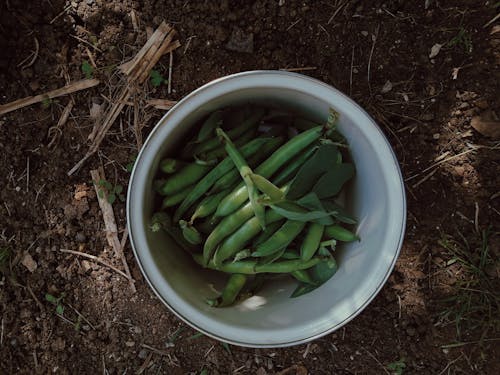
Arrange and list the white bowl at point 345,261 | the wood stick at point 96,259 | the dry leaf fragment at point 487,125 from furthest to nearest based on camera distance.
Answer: the wood stick at point 96,259
the dry leaf fragment at point 487,125
the white bowl at point 345,261

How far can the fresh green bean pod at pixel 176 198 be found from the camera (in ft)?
4.99

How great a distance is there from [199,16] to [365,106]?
2.03 feet

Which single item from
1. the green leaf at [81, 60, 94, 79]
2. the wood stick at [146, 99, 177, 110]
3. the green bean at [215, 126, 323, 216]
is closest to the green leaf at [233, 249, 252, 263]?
the green bean at [215, 126, 323, 216]

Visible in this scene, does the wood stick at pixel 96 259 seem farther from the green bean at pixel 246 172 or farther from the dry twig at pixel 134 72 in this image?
the green bean at pixel 246 172

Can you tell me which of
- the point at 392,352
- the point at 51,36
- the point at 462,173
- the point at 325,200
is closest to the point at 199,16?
→ the point at 51,36

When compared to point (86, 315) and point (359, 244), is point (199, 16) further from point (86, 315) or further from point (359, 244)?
point (86, 315)

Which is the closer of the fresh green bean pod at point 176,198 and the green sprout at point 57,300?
the fresh green bean pod at point 176,198

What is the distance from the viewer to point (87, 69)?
1729 millimetres

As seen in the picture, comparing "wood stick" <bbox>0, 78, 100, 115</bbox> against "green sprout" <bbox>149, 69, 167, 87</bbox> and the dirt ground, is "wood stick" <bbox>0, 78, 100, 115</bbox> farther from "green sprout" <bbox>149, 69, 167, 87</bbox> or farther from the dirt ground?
"green sprout" <bbox>149, 69, 167, 87</bbox>

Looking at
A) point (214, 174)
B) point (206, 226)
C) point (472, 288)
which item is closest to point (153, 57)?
point (214, 174)

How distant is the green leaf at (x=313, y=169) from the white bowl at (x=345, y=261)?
80 mm

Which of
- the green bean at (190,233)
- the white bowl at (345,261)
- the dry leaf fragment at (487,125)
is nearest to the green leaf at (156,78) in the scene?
the white bowl at (345,261)

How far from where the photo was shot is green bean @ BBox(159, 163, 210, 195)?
1490 millimetres

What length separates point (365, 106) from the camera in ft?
5.58
